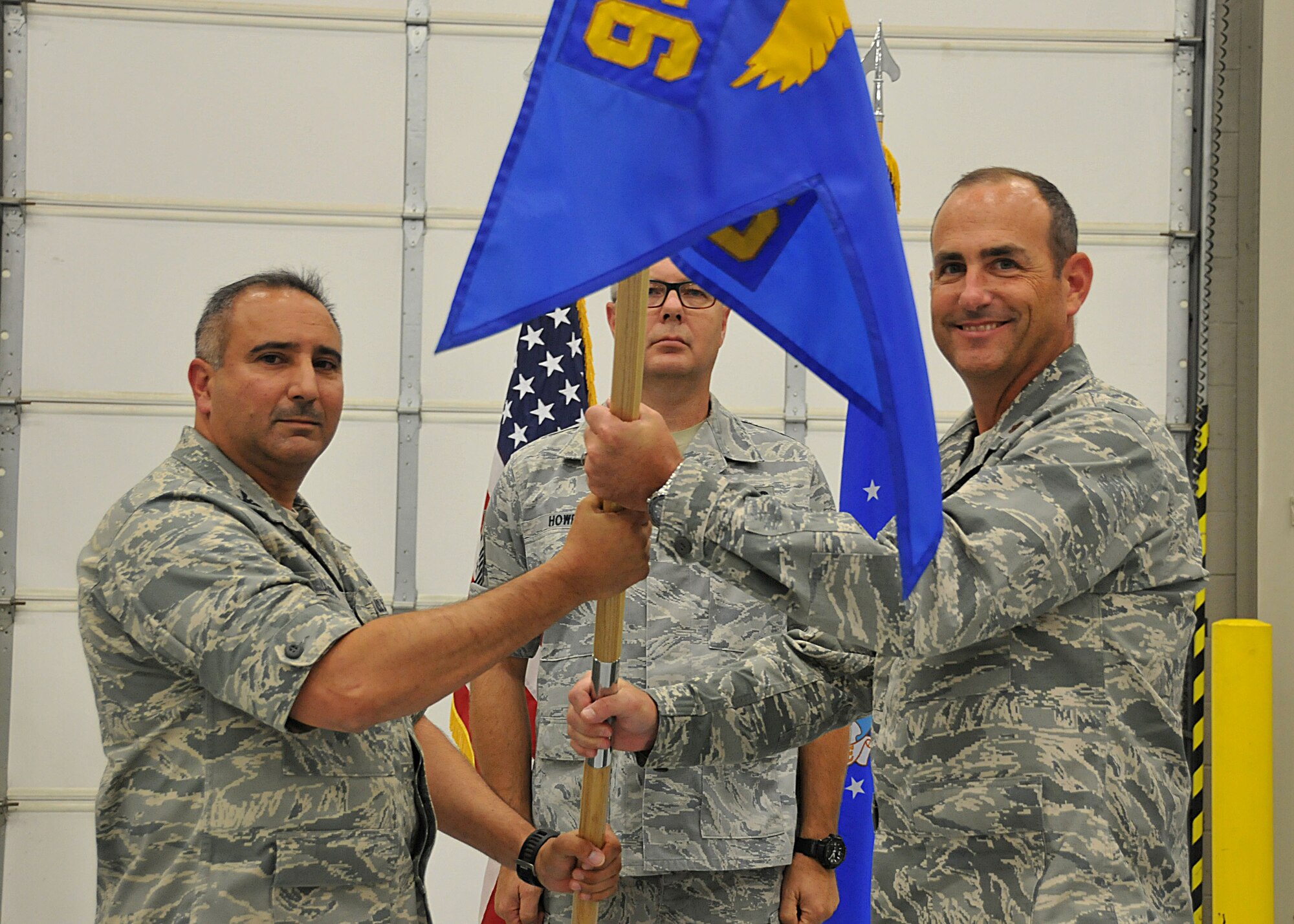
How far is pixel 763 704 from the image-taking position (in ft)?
6.43

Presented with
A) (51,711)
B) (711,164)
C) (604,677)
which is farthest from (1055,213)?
(51,711)

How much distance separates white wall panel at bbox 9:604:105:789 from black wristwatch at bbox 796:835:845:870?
3236mm

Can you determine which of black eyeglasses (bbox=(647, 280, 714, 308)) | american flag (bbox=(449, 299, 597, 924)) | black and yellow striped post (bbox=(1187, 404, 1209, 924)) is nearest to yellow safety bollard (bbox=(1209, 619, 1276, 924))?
black and yellow striped post (bbox=(1187, 404, 1209, 924))

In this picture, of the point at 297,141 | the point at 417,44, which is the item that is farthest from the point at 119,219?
the point at 417,44

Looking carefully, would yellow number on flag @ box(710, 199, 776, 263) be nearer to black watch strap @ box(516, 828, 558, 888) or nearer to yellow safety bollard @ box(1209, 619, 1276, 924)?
black watch strap @ box(516, 828, 558, 888)

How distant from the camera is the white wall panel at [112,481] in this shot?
14.9 ft

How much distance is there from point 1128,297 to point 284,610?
4.01 m

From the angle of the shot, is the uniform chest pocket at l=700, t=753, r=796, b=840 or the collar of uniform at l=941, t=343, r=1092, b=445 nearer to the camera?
the collar of uniform at l=941, t=343, r=1092, b=445

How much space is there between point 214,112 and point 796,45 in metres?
3.91

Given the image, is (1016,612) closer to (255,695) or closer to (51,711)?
(255,695)

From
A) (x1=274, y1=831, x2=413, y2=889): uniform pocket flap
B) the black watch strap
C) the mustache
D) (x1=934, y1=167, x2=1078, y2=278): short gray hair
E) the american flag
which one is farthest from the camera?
the american flag

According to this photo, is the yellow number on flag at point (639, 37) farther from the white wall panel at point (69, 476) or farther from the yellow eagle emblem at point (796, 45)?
the white wall panel at point (69, 476)

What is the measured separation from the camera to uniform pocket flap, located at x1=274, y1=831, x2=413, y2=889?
1694 millimetres

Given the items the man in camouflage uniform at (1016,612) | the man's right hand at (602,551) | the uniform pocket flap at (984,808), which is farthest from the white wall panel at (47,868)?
the uniform pocket flap at (984,808)
